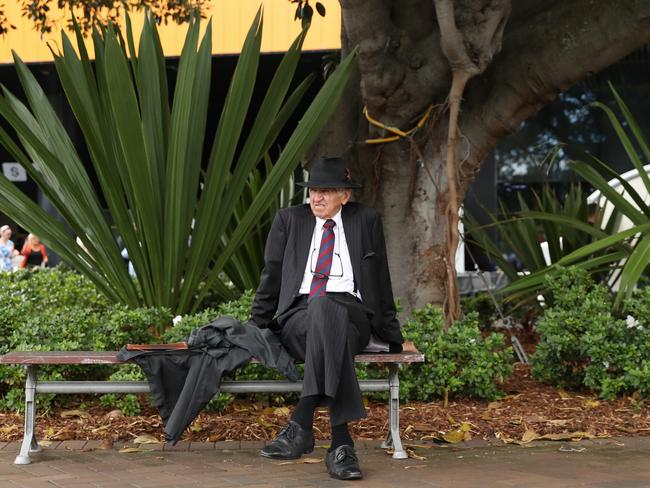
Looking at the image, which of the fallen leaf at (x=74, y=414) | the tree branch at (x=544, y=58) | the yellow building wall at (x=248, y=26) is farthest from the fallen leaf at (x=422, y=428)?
the yellow building wall at (x=248, y=26)

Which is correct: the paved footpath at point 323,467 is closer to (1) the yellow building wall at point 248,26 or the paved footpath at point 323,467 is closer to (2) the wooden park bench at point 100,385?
(2) the wooden park bench at point 100,385

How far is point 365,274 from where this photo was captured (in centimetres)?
496

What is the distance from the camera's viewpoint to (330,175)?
4.93 meters

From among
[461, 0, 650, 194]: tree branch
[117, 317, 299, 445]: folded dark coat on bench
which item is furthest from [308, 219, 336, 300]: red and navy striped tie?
[461, 0, 650, 194]: tree branch

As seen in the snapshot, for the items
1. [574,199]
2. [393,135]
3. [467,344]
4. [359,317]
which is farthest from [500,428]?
[574,199]

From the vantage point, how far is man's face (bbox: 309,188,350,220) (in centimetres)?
497

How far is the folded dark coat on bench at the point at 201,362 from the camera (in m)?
4.70

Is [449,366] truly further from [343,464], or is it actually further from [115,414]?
[115,414]

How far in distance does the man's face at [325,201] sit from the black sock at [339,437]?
103cm

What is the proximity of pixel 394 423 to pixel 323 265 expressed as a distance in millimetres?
810

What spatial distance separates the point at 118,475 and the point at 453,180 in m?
3.01

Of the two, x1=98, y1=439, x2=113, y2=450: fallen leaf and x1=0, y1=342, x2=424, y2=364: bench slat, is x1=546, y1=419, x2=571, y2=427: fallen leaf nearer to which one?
x1=0, y1=342, x2=424, y2=364: bench slat

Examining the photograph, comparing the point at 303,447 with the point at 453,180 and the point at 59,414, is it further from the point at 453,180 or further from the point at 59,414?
the point at 453,180

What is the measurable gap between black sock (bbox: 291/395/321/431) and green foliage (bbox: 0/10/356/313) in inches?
66.0
